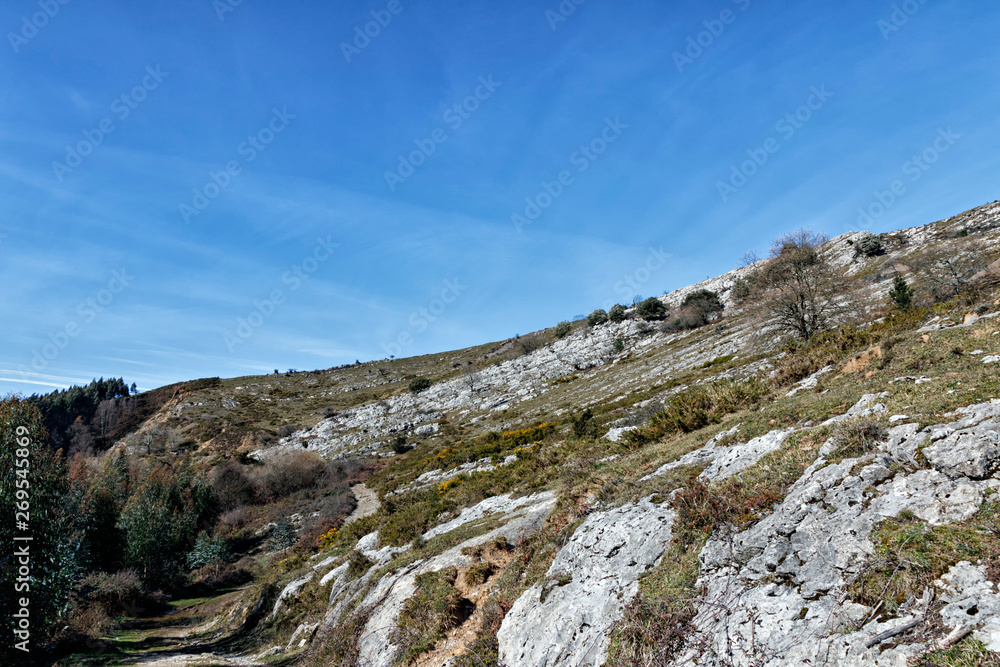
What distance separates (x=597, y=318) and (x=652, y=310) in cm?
1418

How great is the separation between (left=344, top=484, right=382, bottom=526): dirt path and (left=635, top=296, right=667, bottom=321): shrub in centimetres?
6067

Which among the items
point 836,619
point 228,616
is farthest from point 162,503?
point 836,619

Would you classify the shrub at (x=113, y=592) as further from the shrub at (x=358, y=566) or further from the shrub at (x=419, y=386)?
the shrub at (x=419, y=386)

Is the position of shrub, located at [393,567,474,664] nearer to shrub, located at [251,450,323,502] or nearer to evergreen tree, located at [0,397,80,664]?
evergreen tree, located at [0,397,80,664]

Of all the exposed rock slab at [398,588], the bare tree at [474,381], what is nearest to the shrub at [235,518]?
the exposed rock slab at [398,588]

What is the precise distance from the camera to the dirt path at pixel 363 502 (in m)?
35.4

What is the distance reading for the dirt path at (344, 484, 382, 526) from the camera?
35375mm

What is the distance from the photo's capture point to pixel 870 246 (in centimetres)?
6372

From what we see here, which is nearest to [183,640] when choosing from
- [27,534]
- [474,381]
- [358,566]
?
[27,534]

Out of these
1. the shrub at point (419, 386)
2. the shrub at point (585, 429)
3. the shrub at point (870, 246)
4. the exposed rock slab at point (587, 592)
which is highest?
the shrub at point (870, 246)

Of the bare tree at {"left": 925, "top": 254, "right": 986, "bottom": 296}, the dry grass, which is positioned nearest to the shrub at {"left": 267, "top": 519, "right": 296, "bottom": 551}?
the dry grass

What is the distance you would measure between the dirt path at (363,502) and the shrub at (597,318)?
61794mm

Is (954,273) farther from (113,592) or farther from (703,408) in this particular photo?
(113,592)

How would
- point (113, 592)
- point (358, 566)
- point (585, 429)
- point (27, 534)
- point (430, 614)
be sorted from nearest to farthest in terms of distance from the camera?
1. point (430, 614)
2. point (27, 534)
3. point (358, 566)
4. point (113, 592)
5. point (585, 429)
